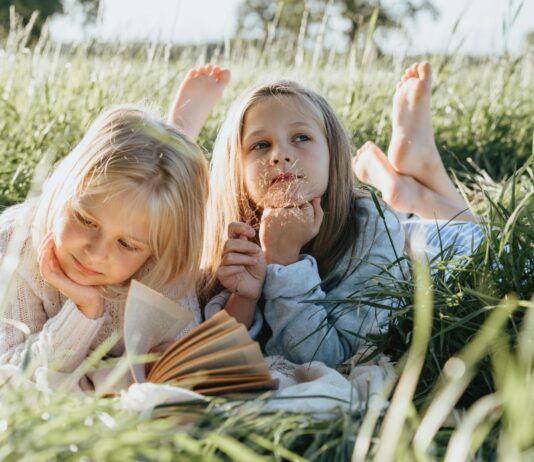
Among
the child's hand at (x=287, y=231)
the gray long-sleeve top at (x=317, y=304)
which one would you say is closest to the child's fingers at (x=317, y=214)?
the child's hand at (x=287, y=231)

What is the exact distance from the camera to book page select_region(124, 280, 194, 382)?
1.97 metres

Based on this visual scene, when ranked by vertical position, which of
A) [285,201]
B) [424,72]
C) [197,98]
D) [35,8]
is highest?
[35,8]

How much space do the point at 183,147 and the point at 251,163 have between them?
394 mm

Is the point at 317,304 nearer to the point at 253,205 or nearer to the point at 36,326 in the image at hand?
the point at 253,205

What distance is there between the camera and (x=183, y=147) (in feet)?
8.01

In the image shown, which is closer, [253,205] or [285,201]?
[285,201]

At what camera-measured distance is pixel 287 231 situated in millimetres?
2646

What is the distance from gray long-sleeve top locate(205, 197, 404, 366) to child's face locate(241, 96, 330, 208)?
0.70 feet

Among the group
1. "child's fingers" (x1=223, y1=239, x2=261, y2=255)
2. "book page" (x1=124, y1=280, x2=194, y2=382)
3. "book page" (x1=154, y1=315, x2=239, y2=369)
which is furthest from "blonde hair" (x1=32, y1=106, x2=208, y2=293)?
"book page" (x1=154, y1=315, x2=239, y2=369)

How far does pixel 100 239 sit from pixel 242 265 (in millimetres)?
498

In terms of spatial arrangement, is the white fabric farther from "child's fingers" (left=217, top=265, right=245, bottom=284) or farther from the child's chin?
the child's chin

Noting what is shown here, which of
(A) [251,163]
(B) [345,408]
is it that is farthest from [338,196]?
(B) [345,408]

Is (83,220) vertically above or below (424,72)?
below

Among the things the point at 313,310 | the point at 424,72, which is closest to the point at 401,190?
the point at 424,72
